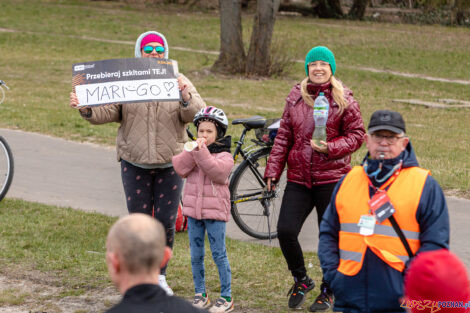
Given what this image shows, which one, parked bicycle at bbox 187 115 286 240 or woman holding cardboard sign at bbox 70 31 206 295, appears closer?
woman holding cardboard sign at bbox 70 31 206 295

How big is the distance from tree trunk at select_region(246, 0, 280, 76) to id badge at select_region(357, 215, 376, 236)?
17.5 m

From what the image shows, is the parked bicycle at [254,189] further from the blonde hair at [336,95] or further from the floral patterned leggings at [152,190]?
→ the blonde hair at [336,95]

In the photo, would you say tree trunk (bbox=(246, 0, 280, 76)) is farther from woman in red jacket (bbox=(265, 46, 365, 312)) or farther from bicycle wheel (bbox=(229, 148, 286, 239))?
woman in red jacket (bbox=(265, 46, 365, 312))

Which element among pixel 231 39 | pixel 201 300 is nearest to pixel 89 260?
pixel 201 300

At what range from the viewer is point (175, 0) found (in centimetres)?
4672

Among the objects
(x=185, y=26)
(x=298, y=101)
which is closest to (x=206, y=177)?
(x=298, y=101)

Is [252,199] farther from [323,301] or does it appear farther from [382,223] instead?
[382,223]

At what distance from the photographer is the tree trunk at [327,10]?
147 feet

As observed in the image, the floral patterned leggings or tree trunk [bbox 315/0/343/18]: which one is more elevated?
tree trunk [bbox 315/0/343/18]

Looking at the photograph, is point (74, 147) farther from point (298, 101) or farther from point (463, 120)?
point (463, 120)

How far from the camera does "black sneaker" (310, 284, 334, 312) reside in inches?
221

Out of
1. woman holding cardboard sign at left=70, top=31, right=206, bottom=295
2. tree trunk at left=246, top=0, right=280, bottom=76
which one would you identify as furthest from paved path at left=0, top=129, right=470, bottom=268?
tree trunk at left=246, top=0, right=280, bottom=76

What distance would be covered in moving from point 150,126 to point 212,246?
3.37ft

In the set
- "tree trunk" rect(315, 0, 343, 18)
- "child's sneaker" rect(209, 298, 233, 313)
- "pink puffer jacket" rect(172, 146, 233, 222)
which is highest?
"tree trunk" rect(315, 0, 343, 18)
